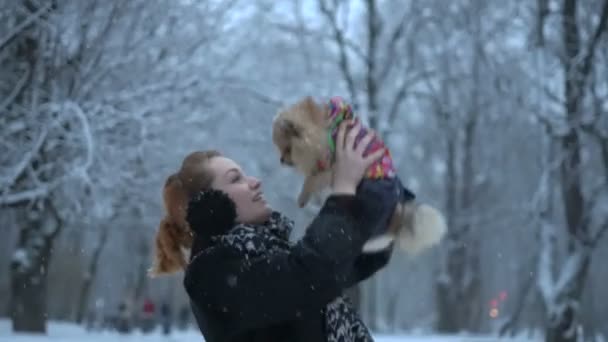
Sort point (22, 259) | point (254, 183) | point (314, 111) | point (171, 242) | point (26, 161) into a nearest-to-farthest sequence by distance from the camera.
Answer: point (314, 111) → point (254, 183) → point (171, 242) → point (26, 161) → point (22, 259)

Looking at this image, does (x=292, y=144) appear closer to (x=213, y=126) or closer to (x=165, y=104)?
(x=165, y=104)

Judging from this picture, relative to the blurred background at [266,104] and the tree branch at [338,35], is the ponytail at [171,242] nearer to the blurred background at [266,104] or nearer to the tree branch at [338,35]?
the blurred background at [266,104]

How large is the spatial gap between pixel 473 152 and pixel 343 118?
26753 mm

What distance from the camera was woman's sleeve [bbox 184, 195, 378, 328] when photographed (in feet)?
5.47

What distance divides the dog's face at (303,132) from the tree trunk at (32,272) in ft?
45.4

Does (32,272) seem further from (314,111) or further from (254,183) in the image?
(314,111)

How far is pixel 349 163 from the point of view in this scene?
172 centimetres

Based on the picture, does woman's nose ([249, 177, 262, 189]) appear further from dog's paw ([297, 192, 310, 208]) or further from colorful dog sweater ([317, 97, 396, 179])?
colorful dog sweater ([317, 97, 396, 179])

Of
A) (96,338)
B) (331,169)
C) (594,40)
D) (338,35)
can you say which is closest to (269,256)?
(331,169)

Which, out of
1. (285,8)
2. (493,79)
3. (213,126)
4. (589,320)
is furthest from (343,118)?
(589,320)

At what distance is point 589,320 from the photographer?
87.0 feet

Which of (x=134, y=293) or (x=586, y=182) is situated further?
(x=134, y=293)

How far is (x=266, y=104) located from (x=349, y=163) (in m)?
17.0

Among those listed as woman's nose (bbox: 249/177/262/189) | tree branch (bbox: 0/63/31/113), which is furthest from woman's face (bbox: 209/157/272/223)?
tree branch (bbox: 0/63/31/113)
